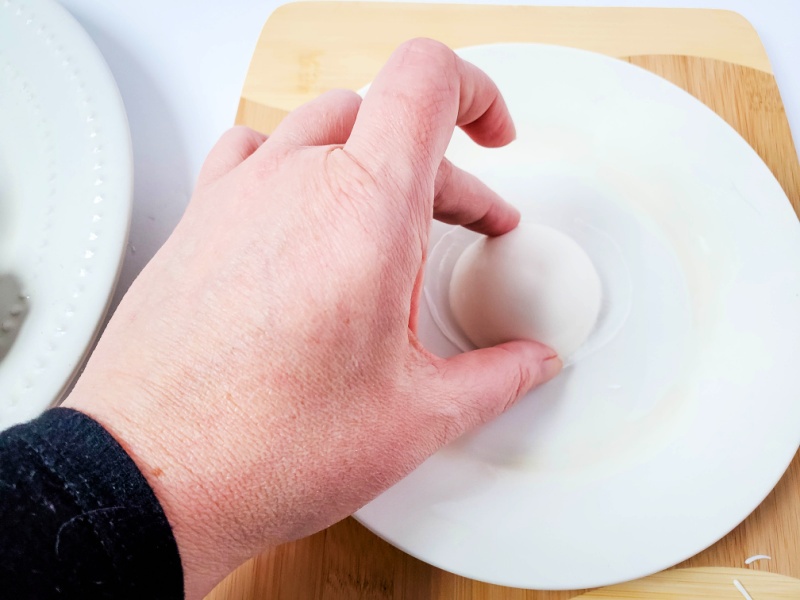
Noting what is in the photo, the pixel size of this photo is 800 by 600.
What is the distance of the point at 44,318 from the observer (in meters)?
0.64

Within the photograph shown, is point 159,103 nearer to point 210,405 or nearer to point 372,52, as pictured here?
point 372,52

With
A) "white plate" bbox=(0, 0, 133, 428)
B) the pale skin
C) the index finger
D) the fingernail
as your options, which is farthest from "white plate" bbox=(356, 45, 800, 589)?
"white plate" bbox=(0, 0, 133, 428)

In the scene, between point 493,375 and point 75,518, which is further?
point 493,375

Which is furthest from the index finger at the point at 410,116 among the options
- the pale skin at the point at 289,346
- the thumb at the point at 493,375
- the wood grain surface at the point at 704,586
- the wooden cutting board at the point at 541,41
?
the wood grain surface at the point at 704,586

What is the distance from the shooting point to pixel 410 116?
431mm

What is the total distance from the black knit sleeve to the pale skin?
0.05 ft

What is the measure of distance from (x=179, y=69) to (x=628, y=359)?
0.79 metres

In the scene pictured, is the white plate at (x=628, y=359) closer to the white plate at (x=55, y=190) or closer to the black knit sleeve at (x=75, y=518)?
the black knit sleeve at (x=75, y=518)

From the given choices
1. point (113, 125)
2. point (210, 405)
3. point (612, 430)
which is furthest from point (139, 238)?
point (612, 430)

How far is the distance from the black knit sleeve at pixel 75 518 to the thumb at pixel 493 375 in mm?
247

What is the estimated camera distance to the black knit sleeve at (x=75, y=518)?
323 mm

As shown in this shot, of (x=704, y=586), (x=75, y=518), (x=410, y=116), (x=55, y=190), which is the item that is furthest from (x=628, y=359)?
(x=55, y=190)

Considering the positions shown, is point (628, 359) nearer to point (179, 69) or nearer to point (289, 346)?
point (289, 346)

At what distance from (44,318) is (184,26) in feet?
1.81
